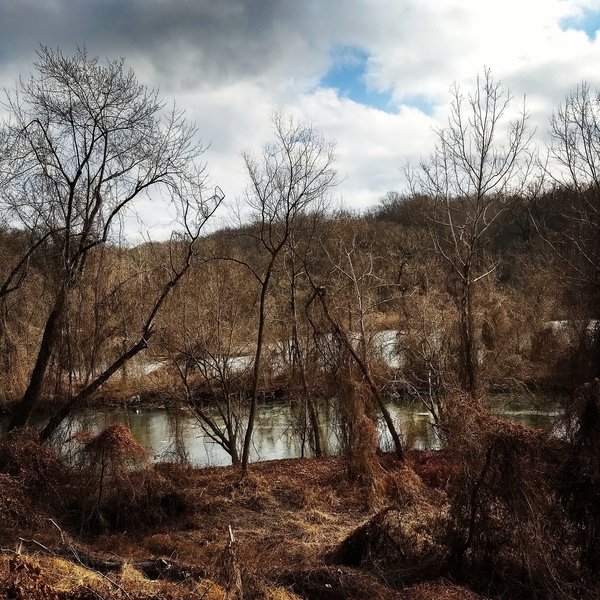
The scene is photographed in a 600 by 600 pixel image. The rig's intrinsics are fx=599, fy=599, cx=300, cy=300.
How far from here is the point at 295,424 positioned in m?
17.9

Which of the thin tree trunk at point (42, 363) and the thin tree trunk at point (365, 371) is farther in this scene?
the thin tree trunk at point (42, 363)

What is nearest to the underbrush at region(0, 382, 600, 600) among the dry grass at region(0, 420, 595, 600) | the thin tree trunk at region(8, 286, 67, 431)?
the dry grass at region(0, 420, 595, 600)

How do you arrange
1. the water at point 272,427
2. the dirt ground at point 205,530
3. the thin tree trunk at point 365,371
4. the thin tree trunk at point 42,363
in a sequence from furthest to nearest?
the water at point 272,427
the thin tree trunk at point 42,363
the thin tree trunk at point 365,371
the dirt ground at point 205,530

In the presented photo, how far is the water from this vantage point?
1667 cm

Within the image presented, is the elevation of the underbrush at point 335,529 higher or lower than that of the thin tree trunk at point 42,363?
lower

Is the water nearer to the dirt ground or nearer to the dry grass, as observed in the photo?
the dirt ground

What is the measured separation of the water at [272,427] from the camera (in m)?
16.7

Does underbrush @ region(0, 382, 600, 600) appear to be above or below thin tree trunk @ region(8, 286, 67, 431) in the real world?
below

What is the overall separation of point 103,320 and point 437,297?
10.3 meters

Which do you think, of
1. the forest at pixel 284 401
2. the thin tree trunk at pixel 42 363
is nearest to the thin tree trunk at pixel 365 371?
the forest at pixel 284 401

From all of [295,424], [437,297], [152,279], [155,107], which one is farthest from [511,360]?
[155,107]

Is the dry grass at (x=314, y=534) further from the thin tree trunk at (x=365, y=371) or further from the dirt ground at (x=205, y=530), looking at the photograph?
the thin tree trunk at (x=365, y=371)

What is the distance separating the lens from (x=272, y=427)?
19484mm

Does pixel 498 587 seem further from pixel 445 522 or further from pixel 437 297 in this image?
pixel 437 297
